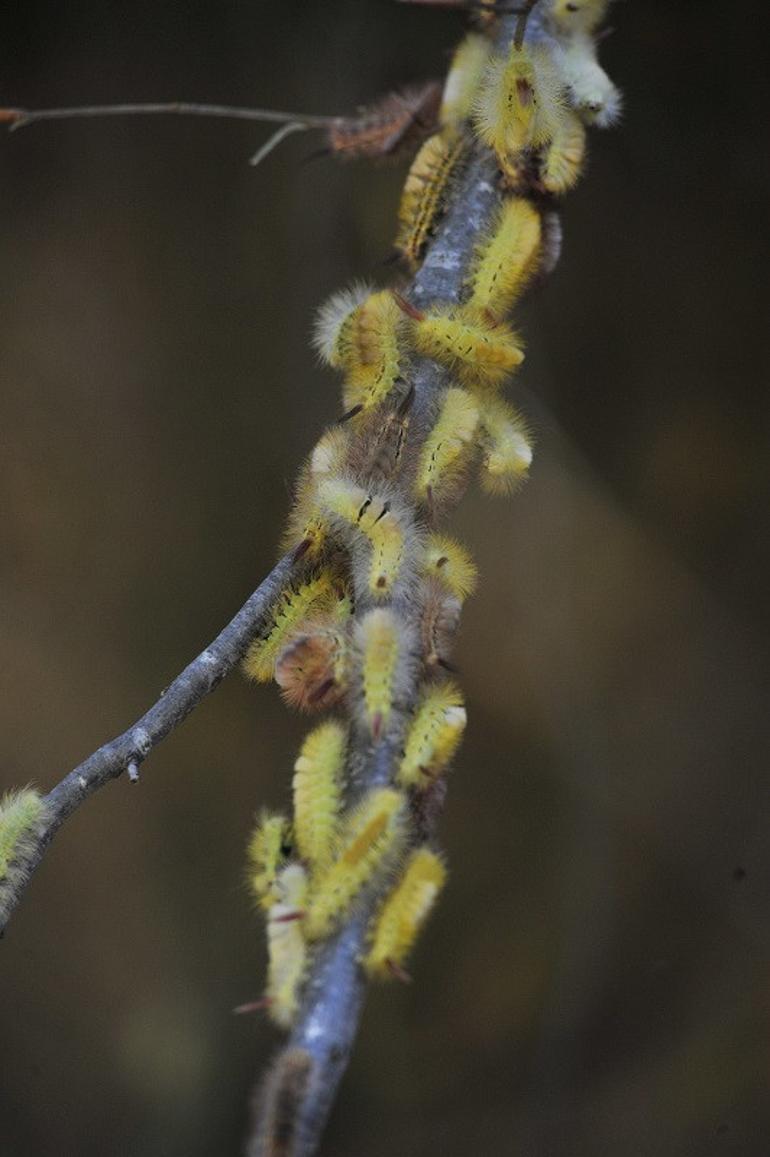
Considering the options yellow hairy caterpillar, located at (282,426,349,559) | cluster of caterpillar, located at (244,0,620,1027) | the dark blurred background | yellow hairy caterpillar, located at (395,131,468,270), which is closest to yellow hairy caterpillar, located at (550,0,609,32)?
cluster of caterpillar, located at (244,0,620,1027)

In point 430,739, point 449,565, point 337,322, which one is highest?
point 337,322

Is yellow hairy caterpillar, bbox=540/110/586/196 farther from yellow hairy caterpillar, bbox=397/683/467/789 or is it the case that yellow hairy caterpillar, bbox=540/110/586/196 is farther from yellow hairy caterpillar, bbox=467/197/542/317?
yellow hairy caterpillar, bbox=397/683/467/789

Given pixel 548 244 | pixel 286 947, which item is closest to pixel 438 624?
pixel 286 947

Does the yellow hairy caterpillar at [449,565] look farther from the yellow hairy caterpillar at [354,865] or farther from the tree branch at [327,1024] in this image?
the yellow hairy caterpillar at [354,865]

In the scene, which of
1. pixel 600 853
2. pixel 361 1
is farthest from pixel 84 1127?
pixel 361 1

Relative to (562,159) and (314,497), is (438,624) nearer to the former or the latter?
(314,497)

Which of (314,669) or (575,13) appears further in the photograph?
(575,13)
